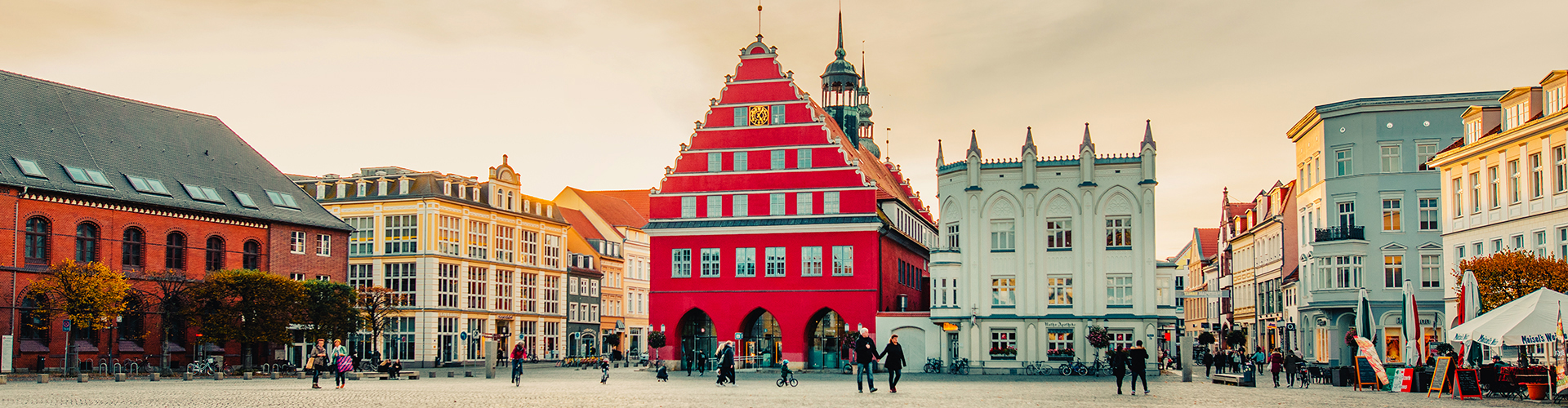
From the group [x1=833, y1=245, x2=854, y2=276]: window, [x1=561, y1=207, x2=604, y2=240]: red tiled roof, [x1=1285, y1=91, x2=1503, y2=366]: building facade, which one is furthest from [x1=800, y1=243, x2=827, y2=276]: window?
[x1=561, y1=207, x2=604, y2=240]: red tiled roof

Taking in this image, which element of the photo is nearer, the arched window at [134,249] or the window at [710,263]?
the arched window at [134,249]

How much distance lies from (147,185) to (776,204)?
86.8ft

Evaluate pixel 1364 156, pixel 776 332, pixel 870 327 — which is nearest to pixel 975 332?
pixel 870 327

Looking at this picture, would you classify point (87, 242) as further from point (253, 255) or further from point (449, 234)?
point (449, 234)

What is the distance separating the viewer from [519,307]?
8350 centimetres

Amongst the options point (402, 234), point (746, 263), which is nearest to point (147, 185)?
point (402, 234)

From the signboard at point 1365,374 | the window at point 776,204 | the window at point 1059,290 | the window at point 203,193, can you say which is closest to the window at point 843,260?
the window at point 776,204

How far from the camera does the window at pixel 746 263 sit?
6091 cm

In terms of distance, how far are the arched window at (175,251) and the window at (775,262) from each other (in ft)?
81.4

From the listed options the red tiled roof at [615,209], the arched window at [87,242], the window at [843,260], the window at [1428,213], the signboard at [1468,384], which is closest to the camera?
the signboard at [1468,384]

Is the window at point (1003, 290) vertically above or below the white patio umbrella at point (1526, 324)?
above

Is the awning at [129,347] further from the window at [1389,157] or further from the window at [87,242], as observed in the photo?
the window at [1389,157]

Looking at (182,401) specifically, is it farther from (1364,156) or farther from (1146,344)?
(1364,156)

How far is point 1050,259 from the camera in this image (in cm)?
5534
